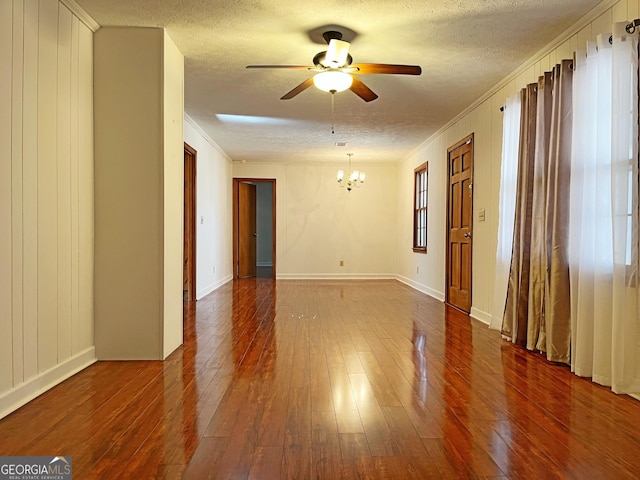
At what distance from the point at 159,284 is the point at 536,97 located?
3.24 metres

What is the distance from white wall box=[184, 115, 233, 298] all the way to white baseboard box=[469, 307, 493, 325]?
142 inches

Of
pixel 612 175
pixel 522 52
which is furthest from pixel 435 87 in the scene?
pixel 612 175

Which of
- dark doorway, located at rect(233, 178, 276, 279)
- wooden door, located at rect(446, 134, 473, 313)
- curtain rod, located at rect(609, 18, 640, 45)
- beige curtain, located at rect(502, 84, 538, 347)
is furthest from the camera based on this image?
dark doorway, located at rect(233, 178, 276, 279)

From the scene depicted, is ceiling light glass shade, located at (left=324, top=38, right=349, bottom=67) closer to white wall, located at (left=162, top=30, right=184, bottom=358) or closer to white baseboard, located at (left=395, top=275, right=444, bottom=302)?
white wall, located at (left=162, top=30, right=184, bottom=358)

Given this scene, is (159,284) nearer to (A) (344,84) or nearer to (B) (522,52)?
(A) (344,84)

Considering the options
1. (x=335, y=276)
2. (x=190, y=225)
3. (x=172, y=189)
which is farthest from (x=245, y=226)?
(x=172, y=189)

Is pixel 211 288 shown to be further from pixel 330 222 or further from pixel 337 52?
pixel 337 52

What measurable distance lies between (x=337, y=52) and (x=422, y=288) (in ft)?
16.6

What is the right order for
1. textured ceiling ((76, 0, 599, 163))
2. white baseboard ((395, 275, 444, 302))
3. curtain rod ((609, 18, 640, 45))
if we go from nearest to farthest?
curtain rod ((609, 18, 640, 45)), textured ceiling ((76, 0, 599, 163)), white baseboard ((395, 275, 444, 302))

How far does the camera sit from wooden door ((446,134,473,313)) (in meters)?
5.36

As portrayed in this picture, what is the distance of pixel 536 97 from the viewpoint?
3646mm

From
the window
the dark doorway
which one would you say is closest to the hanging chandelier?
the window

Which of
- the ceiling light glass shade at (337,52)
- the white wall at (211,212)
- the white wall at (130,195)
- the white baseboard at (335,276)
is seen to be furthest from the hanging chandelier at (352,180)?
the white wall at (130,195)

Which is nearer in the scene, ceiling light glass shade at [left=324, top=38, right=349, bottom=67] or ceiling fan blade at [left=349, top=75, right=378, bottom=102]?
ceiling light glass shade at [left=324, top=38, right=349, bottom=67]
